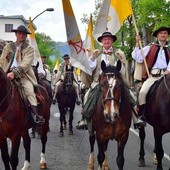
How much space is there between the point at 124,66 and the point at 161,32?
136 cm

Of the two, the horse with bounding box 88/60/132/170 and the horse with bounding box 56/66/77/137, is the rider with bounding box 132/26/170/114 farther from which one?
the horse with bounding box 56/66/77/137

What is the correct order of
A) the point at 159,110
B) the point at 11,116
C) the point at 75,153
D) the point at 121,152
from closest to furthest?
the point at 11,116, the point at 121,152, the point at 159,110, the point at 75,153

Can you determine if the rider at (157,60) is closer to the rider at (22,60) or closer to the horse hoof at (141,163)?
the horse hoof at (141,163)

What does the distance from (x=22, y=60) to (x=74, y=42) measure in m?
1.10

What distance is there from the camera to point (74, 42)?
331 inches

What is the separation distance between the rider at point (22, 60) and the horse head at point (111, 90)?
1664mm

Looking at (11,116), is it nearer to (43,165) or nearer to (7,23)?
(43,165)

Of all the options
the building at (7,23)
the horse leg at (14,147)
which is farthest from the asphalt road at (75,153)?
the building at (7,23)

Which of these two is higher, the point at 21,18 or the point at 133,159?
the point at 21,18

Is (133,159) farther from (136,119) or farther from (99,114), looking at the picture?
(99,114)

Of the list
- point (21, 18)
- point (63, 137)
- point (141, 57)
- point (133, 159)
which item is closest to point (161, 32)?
point (141, 57)

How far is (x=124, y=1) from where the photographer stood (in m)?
9.96

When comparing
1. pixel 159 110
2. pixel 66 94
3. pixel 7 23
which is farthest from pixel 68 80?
pixel 7 23

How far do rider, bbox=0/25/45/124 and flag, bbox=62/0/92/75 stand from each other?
2.73 ft
